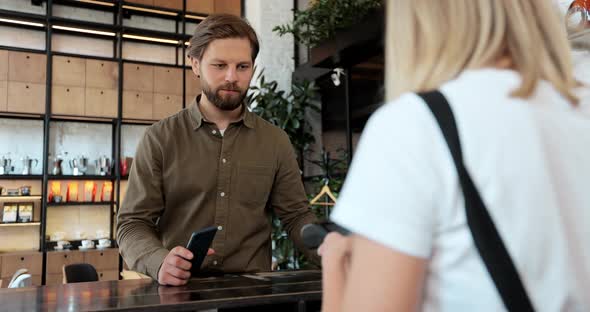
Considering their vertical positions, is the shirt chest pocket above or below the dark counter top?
above

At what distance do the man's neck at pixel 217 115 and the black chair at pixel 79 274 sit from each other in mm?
1733

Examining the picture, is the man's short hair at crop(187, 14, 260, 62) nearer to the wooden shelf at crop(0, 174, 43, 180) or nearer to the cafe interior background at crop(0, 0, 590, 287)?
the cafe interior background at crop(0, 0, 590, 287)

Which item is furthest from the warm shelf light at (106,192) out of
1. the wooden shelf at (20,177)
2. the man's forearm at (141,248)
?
the man's forearm at (141,248)

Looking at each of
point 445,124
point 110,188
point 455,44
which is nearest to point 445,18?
point 455,44

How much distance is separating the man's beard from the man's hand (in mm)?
720

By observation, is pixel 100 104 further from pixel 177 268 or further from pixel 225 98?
pixel 177 268

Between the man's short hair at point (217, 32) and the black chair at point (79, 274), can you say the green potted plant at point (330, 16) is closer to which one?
the man's short hair at point (217, 32)

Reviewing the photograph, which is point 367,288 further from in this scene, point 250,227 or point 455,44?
point 250,227

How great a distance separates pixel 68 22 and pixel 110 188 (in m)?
2.19

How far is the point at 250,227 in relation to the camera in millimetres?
2092

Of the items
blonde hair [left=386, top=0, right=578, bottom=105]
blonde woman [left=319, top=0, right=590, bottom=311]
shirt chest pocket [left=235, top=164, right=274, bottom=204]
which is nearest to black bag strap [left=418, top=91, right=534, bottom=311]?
blonde woman [left=319, top=0, right=590, bottom=311]

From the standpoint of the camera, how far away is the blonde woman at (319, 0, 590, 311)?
539 mm

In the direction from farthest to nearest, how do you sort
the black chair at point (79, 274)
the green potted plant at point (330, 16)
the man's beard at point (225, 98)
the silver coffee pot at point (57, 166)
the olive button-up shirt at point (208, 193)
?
the silver coffee pot at point (57, 166)
the green potted plant at point (330, 16)
the black chair at point (79, 274)
the man's beard at point (225, 98)
the olive button-up shirt at point (208, 193)

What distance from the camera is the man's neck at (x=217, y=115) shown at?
2.18 metres
